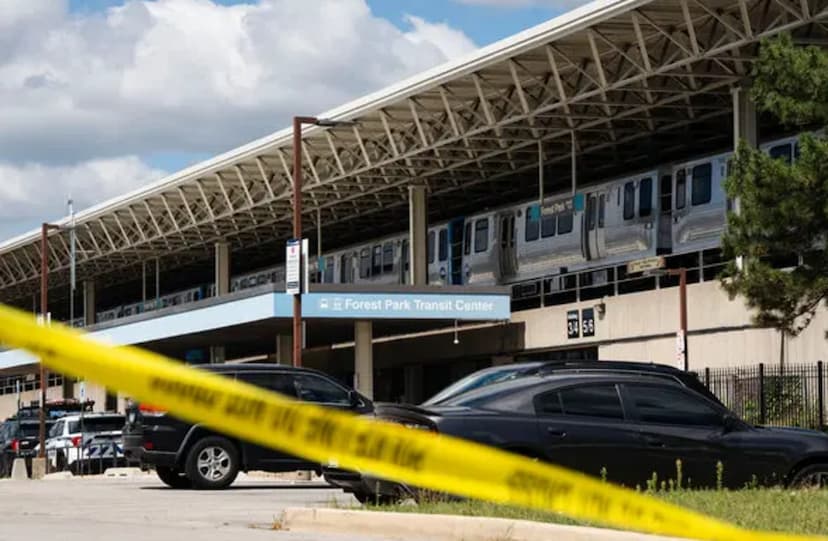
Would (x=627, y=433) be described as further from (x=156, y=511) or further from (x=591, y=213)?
(x=591, y=213)

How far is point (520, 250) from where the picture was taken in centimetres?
5131

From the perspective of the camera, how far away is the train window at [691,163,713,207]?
41375 mm

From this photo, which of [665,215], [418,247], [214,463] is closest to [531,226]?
[418,247]

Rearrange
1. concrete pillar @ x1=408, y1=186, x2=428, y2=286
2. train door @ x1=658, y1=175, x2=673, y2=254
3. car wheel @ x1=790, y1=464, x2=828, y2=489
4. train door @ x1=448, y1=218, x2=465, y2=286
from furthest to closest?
train door @ x1=448, y1=218, x2=465, y2=286
concrete pillar @ x1=408, y1=186, x2=428, y2=286
train door @ x1=658, y1=175, x2=673, y2=254
car wheel @ x1=790, y1=464, x2=828, y2=489

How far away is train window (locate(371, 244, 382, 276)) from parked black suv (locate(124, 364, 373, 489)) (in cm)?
3866

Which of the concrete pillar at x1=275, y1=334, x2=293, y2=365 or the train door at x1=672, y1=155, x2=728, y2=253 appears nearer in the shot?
the train door at x1=672, y1=155, x2=728, y2=253

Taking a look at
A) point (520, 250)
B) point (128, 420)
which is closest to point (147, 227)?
point (520, 250)

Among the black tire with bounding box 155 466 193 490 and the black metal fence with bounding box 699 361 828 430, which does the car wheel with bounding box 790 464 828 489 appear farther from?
the black metal fence with bounding box 699 361 828 430

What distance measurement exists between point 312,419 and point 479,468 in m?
0.27

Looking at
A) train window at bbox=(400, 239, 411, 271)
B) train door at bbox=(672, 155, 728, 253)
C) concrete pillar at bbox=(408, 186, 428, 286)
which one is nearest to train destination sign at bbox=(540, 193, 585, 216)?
train door at bbox=(672, 155, 728, 253)

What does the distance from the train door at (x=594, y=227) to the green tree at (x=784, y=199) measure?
62.6 feet

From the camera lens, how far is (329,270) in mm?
66375

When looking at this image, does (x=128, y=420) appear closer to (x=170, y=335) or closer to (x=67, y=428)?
(x=67, y=428)

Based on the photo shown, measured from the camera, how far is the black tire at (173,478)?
24.3 metres
